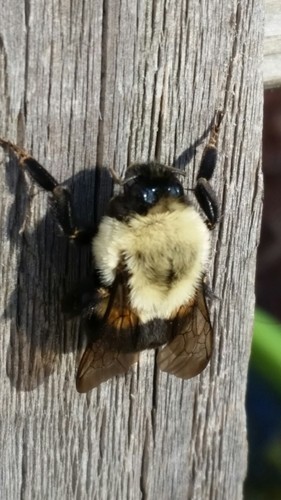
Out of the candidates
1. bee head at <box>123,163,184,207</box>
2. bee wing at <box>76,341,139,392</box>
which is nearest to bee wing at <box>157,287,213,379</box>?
bee wing at <box>76,341,139,392</box>

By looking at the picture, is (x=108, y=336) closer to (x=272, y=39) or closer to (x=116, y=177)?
(x=116, y=177)

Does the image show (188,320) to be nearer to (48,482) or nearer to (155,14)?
(48,482)

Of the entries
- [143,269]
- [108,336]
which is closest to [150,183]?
[143,269]

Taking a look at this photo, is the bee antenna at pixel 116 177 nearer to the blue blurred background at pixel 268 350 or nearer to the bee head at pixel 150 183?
the bee head at pixel 150 183

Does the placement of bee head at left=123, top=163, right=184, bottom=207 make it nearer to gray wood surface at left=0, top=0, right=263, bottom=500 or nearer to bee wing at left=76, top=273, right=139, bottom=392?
gray wood surface at left=0, top=0, right=263, bottom=500

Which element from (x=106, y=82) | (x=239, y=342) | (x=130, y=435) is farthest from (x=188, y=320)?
(x=106, y=82)

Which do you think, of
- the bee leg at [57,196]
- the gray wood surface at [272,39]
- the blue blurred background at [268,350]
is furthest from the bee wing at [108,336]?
the blue blurred background at [268,350]

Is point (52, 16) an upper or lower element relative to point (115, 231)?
upper

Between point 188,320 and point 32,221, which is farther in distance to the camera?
point 188,320
